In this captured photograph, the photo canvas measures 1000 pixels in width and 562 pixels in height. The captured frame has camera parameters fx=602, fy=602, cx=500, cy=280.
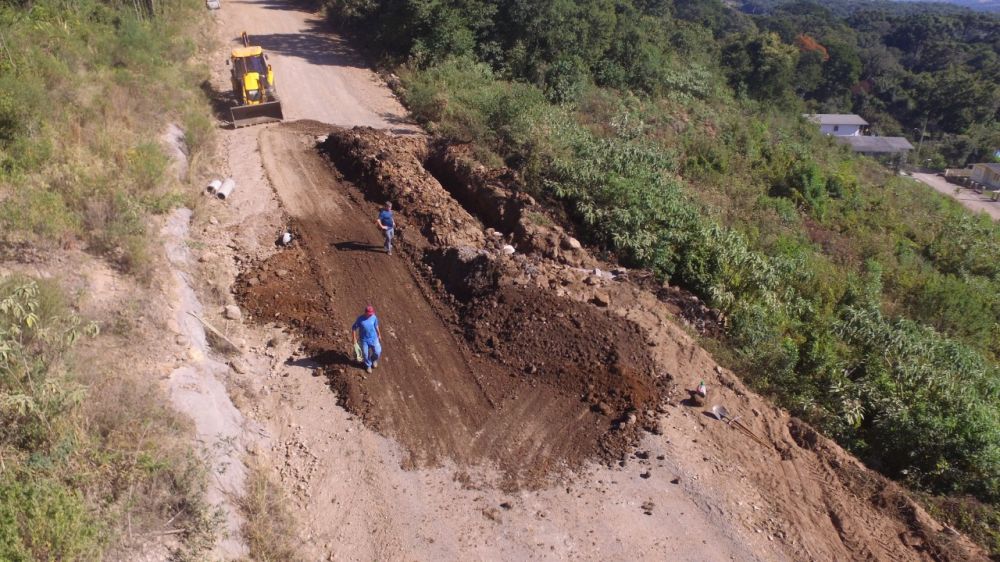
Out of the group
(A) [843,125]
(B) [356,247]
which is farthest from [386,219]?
(A) [843,125]

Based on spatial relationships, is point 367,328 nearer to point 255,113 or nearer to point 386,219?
point 386,219

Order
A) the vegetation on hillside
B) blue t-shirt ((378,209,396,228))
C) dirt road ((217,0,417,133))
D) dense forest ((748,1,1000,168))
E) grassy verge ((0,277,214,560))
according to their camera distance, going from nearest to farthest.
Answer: grassy verge ((0,277,214,560)) < the vegetation on hillside < blue t-shirt ((378,209,396,228)) < dirt road ((217,0,417,133)) < dense forest ((748,1,1000,168))

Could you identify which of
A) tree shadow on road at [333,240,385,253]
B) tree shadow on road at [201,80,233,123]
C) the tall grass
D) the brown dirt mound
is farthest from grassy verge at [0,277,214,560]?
tree shadow on road at [201,80,233,123]

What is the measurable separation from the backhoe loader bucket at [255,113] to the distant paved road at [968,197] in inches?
1635

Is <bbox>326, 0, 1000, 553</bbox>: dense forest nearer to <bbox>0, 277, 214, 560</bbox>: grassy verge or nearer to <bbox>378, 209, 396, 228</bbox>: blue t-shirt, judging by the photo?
<bbox>378, 209, 396, 228</bbox>: blue t-shirt

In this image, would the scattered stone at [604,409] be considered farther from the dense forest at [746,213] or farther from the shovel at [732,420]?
the dense forest at [746,213]

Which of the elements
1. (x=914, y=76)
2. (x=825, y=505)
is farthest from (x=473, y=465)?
(x=914, y=76)

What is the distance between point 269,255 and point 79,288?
11.9 feet

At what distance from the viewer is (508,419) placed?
8.68 m

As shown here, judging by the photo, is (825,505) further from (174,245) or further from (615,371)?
(174,245)

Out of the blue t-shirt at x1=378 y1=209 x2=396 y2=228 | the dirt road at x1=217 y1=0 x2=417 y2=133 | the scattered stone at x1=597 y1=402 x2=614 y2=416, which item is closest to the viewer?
the scattered stone at x1=597 y1=402 x2=614 y2=416

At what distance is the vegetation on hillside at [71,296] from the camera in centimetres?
566

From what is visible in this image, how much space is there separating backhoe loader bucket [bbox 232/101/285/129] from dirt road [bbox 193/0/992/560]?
587 centimetres

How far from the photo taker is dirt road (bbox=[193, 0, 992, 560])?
7133 millimetres
